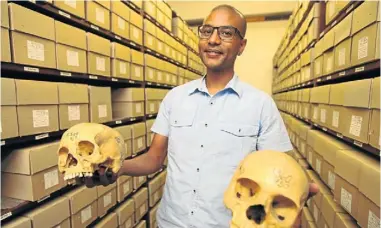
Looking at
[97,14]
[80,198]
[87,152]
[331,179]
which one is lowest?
[80,198]

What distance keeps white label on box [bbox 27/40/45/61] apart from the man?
74 centimetres

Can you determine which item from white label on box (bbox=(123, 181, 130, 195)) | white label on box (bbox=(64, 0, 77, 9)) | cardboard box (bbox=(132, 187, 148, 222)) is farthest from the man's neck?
cardboard box (bbox=(132, 187, 148, 222))

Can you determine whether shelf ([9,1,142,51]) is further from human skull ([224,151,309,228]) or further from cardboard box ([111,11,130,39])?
human skull ([224,151,309,228])

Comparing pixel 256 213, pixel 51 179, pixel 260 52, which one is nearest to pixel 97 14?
pixel 51 179

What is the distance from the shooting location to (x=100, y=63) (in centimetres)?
184

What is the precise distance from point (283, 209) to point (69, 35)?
144 centimetres

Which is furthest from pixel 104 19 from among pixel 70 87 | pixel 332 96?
pixel 332 96

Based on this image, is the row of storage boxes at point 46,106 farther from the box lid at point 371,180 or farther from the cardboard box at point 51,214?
the box lid at point 371,180

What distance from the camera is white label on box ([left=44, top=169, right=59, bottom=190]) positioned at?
4.29 feet

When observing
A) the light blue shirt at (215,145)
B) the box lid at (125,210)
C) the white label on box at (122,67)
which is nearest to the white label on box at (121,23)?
the white label on box at (122,67)

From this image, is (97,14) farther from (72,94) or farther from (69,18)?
(72,94)

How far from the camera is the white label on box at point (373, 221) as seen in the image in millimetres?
980

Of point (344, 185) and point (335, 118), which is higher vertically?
point (335, 118)

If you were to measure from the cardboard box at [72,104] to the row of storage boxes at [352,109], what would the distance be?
4.98ft
